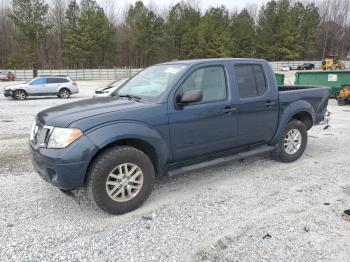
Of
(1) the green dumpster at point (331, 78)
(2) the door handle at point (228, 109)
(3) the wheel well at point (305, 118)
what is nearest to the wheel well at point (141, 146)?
(2) the door handle at point (228, 109)

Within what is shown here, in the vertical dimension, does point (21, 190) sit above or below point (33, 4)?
below

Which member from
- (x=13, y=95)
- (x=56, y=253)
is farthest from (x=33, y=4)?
(x=56, y=253)

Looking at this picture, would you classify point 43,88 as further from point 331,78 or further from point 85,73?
point 85,73

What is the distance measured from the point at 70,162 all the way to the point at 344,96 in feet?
47.4

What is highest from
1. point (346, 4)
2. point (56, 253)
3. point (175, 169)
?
point (346, 4)

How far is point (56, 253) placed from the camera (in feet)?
10.4

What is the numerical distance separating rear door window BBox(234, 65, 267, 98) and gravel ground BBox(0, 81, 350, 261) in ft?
4.26

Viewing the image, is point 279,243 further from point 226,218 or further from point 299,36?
point 299,36

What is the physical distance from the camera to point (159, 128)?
160 inches

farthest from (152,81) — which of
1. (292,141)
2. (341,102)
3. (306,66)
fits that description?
(306,66)

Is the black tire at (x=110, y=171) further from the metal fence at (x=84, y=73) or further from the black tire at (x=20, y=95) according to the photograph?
the metal fence at (x=84, y=73)

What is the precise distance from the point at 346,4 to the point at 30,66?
7482 cm

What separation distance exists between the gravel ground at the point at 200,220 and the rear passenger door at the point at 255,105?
65 centimetres

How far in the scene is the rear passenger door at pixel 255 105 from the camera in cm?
491
